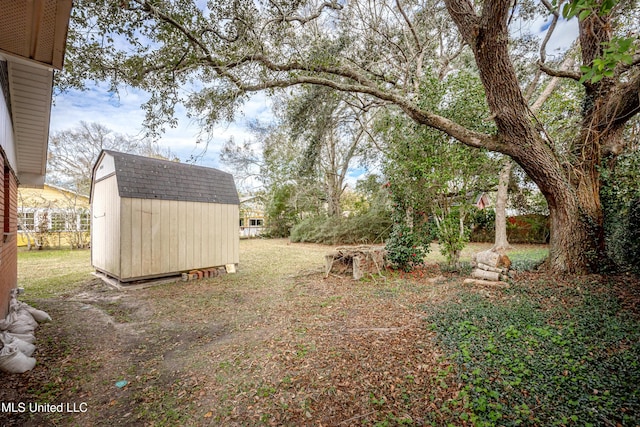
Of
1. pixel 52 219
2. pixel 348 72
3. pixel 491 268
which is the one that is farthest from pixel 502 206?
pixel 52 219

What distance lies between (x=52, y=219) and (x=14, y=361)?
533 inches

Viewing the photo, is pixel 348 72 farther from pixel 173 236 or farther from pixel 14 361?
pixel 14 361

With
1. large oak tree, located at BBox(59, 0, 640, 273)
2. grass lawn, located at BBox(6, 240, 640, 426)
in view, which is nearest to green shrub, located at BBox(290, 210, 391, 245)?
large oak tree, located at BBox(59, 0, 640, 273)

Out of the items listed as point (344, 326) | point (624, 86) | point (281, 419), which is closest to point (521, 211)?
point (624, 86)

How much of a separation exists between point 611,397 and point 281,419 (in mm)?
2546

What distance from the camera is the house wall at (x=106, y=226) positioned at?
629 cm

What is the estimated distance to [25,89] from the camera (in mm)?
4207

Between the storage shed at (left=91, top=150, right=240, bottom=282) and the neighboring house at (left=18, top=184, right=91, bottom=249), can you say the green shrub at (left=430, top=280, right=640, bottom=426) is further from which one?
the neighboring house at (left=18, top=184, right=91, bottom=249)

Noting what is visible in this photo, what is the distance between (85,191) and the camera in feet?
49.8

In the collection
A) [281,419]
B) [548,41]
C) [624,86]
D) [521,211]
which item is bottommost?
[281,419]

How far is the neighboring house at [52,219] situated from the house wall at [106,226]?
7219 millimetres

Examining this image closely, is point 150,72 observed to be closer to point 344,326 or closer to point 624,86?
point 344,326

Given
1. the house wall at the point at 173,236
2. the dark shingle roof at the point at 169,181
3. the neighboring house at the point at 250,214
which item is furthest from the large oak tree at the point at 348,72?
the neighboring house at the point at 250,214

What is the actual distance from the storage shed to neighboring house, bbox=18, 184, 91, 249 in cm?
724
